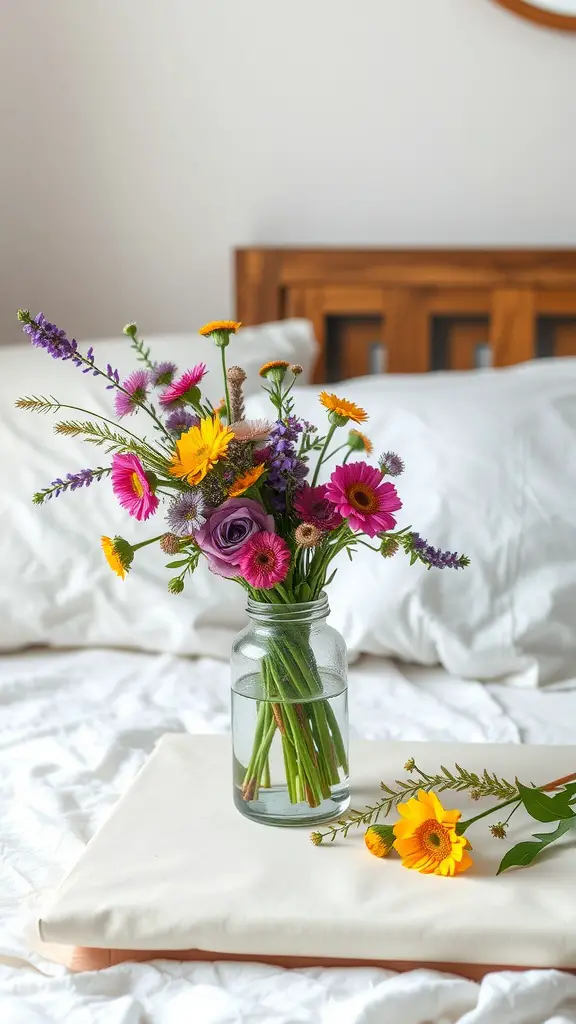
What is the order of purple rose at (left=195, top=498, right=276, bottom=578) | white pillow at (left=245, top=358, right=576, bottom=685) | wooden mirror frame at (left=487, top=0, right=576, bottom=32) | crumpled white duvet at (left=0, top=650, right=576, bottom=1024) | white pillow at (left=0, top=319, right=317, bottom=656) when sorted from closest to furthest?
crumpled white duvet at (left=0, top=650, right=576, bottom=1024) < purple rose at (left=195, top=498, right=276, bottom=578) < white pillow at (left=245, top=358, right=576, bottom=685) < white pillow at (left=0, top=319, right=317, bottom=656) < wooden mirror frame at (left=487, top=0, right=576, bottom=32)

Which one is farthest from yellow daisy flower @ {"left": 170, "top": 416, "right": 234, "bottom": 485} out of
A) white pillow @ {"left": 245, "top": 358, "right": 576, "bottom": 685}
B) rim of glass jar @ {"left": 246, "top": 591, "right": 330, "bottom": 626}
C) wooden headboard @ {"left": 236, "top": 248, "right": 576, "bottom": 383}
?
wooden headboard @ {"left": 236, "top": 248, "right": 576, "bottom": 383}

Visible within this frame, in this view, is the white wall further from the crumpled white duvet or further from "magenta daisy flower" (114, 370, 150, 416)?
"magenta daisy flower" (114, 370, 150, 416)

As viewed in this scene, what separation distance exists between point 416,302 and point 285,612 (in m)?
1.12

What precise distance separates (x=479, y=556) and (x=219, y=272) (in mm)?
890

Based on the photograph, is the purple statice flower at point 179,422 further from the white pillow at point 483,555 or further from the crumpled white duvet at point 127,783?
the white pillow at point 483,555

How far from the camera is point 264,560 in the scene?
0.71 metres

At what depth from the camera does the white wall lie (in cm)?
177

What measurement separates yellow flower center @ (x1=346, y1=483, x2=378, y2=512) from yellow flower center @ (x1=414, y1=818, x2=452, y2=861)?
8.7 inches

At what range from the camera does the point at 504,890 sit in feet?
2.27

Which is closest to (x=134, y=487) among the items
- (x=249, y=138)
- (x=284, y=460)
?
(x=284, y=460)

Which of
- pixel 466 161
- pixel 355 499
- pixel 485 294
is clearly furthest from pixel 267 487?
pixel 466 161

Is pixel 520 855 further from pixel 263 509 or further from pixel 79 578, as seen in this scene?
pixel 79 578

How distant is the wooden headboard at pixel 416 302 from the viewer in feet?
5.68

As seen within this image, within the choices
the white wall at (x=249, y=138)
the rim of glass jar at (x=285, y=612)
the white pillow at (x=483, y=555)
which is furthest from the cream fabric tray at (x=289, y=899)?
the white wall at (x=249, y=138)
